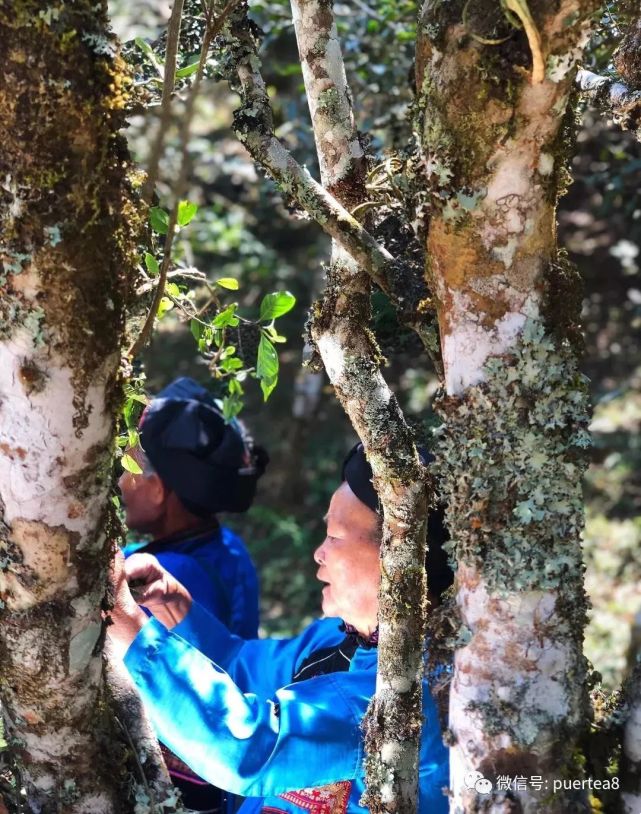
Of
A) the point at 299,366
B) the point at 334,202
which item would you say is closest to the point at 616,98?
the point at 334,202

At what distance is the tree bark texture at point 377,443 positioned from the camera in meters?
1.56

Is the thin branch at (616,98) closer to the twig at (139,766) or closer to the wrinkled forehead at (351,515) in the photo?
the wrinkled forehead at (351,515)

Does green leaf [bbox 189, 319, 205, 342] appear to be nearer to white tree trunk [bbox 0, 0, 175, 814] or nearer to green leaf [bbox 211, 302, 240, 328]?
green leaf [bbox 211, 302, 240, 328]

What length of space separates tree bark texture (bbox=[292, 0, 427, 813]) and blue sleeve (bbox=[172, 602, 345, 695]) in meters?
0.67

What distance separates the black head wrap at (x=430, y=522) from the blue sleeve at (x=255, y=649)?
0.52 metres

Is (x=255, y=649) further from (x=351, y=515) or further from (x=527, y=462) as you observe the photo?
(x=527, y=462)

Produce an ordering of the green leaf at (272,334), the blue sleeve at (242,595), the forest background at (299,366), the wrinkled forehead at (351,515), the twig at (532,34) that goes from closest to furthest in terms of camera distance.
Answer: the twig at (532,34), the green leaf at (272,334), the wrinkled forehead at (351,515), the blue sleeve at (242,595), the forest background at (299,366)

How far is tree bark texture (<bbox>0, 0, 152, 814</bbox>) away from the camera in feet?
4.01

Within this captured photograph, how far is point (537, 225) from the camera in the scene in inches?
50.4

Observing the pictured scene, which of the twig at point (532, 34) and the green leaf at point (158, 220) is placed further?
the green leaf at point (158, 220)

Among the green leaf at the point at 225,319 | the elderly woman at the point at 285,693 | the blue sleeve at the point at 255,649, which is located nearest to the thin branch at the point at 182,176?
the green leaf at the point at 225,319

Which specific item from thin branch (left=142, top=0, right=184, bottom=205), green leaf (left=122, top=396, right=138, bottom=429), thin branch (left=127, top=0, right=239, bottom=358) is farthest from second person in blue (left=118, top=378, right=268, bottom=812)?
thin branch (left=142, top=0, right=184, bottom=205)

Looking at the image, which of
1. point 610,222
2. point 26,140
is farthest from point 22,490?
point 610,222

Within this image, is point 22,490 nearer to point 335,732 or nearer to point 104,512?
point 104,512
